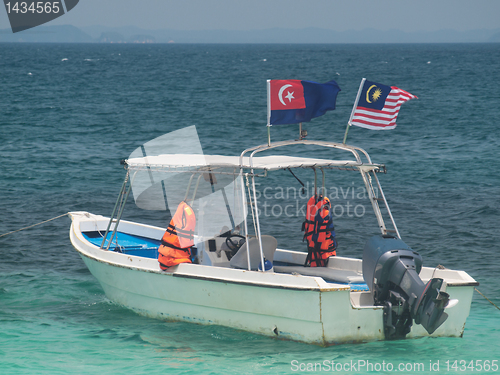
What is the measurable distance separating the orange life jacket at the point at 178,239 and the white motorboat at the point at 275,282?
127 mm

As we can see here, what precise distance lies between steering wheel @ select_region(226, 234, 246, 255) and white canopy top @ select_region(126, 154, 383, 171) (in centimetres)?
137

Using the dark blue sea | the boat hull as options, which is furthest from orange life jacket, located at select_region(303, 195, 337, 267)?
the dark blue sea

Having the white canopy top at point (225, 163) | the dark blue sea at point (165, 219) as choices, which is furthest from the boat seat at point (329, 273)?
the white canopy top at point (225, 163)

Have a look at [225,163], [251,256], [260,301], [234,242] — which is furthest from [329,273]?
[225,163]

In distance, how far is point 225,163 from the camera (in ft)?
25.3

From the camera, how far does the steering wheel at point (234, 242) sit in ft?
28.7

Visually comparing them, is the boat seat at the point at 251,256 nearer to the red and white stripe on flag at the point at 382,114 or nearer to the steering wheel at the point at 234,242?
the steering wheel at the point at 234,242

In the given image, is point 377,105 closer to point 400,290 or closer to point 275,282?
point 400,290

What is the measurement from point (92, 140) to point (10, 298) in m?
17.8

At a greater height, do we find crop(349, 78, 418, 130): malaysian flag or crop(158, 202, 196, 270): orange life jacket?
crop(349, 78, 418, 130): malaysian flag

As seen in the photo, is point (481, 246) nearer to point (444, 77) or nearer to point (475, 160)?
point (475, 160)

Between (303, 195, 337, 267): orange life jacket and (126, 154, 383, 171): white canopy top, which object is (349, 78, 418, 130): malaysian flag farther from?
(303, 195, 337, 267): orange life jacket

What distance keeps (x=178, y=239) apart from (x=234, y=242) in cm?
148

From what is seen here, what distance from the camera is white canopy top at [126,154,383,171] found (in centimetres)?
746
